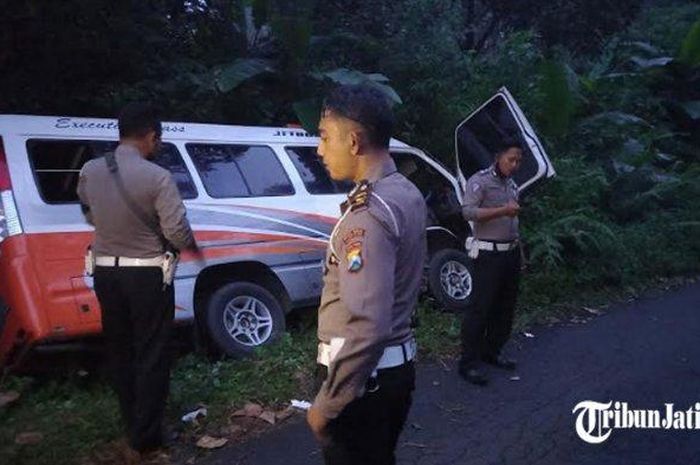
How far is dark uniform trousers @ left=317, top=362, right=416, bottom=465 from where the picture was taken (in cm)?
219

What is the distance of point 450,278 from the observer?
24.1 ft

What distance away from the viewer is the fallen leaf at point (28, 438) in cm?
390

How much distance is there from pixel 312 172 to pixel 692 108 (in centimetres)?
1005

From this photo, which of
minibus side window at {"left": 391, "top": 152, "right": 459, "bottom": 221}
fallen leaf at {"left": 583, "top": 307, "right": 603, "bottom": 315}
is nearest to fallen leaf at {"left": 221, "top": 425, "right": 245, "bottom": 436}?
minibus side window at {"left": 391, "top": 152, "right": 459, "bottom": 221}

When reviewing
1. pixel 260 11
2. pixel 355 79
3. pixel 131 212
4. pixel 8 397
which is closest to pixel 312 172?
pixel 355 79

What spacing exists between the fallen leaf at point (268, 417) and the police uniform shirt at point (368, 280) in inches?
102

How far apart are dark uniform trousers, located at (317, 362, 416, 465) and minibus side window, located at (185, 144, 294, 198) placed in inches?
154

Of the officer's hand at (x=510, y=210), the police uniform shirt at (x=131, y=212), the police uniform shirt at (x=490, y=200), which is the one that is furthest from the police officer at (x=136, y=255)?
the officer's hand at (x=510, y=210)

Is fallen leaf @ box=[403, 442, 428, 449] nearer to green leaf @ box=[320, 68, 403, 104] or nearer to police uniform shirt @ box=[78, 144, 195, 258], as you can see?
police uniform shirt @ box=[78, 144, 195, 258]

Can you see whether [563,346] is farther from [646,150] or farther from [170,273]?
[646,150]

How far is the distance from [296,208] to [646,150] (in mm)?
6990

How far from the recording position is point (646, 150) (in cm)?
1087

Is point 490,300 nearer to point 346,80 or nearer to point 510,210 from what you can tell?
point 510,210

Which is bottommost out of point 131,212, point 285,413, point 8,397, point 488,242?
point 285,413
